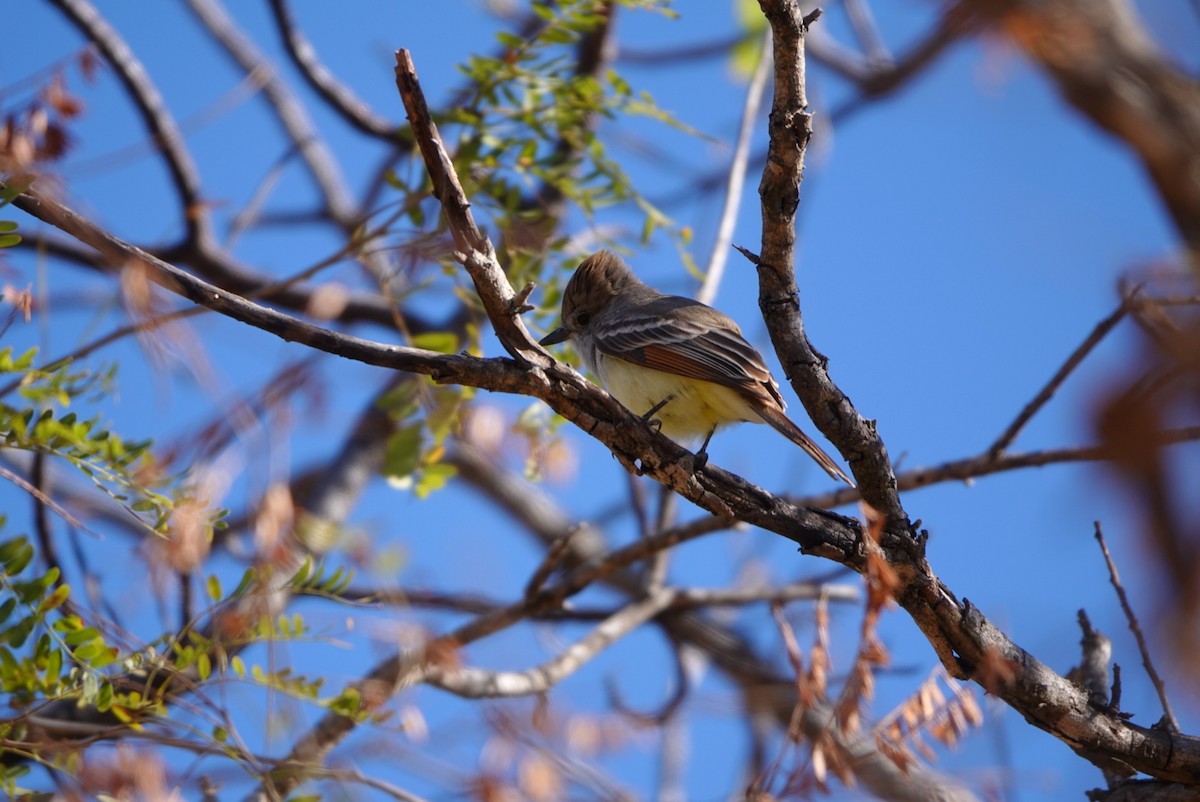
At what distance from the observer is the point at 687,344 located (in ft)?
17.0

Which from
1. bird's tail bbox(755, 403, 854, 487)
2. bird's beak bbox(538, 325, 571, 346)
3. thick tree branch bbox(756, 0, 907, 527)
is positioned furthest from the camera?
bird's beak bbox(538, 325, 571, 346)

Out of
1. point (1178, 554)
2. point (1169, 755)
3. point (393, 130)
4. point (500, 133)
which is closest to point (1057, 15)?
point (1178, 554)

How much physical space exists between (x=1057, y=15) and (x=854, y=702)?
1915 millimetres

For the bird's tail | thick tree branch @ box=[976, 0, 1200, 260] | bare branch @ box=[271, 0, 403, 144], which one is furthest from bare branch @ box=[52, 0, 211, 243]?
thick tree branch @ box=[976, 0, 1200, 260]

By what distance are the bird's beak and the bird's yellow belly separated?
0.50 meters

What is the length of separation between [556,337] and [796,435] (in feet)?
5.99

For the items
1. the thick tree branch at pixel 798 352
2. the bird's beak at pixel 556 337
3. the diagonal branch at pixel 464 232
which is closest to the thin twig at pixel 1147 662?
the thick tree branch at pixel 798 352

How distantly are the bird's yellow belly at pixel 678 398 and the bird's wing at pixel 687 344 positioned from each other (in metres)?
0.07

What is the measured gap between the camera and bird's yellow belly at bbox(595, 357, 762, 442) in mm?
5008

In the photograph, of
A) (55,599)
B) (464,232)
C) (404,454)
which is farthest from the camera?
(404,454)

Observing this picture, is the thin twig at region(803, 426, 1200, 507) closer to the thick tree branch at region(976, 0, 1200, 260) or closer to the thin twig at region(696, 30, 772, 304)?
the thin twig at region(696, 30, 772, 304)

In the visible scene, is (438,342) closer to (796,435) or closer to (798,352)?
(796,435)

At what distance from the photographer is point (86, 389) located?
3.71 meters

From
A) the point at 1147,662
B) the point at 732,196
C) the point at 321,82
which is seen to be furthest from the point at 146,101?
the point at 1147,662
